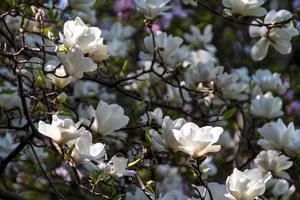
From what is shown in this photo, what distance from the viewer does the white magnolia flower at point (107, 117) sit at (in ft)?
5.64

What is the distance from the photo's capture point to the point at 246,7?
2.04 metres

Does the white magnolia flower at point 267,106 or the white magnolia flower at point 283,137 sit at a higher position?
the white magnolia flower at point 283,137

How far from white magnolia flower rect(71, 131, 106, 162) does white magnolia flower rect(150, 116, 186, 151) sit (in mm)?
250

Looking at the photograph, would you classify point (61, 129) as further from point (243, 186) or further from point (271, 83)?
point (271, 83)

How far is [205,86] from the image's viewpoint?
8.28 ft

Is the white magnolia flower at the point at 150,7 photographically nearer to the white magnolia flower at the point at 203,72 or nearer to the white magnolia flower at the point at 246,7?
the white magnolia flower at the point at 246,7

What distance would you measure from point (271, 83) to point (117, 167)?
122 centimetres

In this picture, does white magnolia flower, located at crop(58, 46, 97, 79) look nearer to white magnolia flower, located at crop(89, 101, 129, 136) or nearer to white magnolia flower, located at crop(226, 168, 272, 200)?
white magnolia flower, located at crop(89, 101, 129, 136)

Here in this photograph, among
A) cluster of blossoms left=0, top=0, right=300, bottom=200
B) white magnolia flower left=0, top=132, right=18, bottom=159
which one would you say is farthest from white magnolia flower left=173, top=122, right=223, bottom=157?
white magnolia flower left=0, top=132, right=18, bottom=159

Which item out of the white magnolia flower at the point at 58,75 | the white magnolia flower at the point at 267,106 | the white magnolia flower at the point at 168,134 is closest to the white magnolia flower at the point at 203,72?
the white magnolia flower at the point at 267,106

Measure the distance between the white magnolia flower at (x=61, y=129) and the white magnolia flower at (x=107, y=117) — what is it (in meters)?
0.16

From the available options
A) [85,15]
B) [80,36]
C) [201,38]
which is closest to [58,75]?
[80,36]

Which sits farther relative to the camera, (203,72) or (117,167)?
(203,72)

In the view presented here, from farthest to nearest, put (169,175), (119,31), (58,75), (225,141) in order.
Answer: (169,175)
(119,31)
(225,141)
(58,75)
